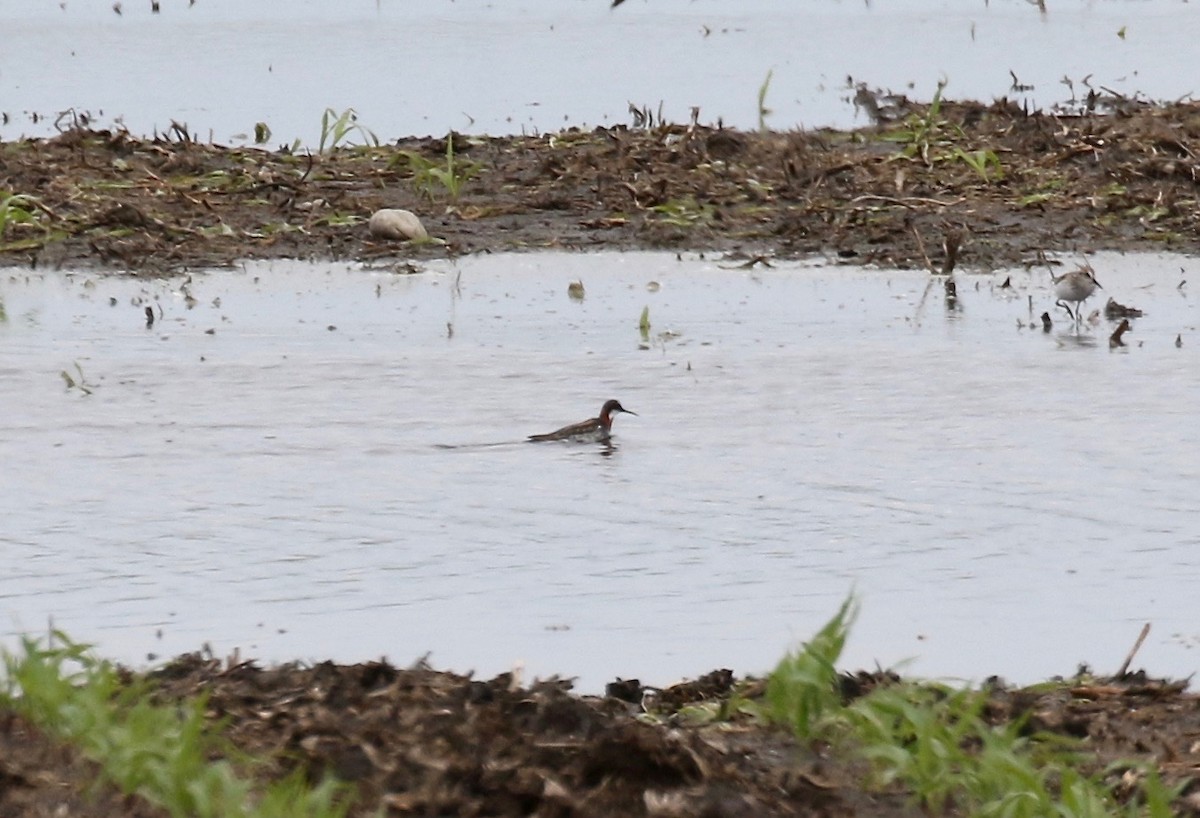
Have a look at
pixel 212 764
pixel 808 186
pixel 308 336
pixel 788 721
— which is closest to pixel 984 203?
pixel 808 186

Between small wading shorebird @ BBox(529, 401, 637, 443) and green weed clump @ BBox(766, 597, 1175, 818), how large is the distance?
157 inches

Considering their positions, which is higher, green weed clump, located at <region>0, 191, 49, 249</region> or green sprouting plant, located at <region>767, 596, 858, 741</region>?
green weed clump, located at <region>0, 191, 49, 249</region>

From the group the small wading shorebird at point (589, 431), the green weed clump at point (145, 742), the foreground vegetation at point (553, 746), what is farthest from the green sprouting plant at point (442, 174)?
the green weed clump at point (145, 742)

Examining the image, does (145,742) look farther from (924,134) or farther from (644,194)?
(924,134)

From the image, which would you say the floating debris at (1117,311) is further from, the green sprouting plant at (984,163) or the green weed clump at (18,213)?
the green weed clump at (18,213)

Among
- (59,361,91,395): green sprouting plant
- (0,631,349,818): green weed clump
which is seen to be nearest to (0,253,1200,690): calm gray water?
(59,361,91,395): green sprouting plant

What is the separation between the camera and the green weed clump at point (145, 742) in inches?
193

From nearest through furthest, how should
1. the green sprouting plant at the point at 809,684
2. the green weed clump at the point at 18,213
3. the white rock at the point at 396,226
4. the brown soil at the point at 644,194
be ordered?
the green sprouting plant at the point at 809,684, the green weed clump at the point at 18,213, the brown soil at the point at 644,194, the white rock at the point at 396,226

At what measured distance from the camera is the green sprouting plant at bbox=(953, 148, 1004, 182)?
1750 cm

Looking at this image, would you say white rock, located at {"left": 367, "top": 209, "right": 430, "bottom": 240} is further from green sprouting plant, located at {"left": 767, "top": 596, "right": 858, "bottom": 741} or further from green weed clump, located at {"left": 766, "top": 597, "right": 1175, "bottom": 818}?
green sprouting plant, located at {"left": 767, "top": 596, "right": 858, "bottom": 741}

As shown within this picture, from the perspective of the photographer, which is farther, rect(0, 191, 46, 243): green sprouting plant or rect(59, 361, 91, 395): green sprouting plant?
rect(0, 191, 46, 243): green sprouting plant

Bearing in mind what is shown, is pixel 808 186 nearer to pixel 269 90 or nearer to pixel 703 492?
pixel 703 492

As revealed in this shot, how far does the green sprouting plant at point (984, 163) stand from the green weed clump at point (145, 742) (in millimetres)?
12208

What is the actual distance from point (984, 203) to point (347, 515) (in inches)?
359
